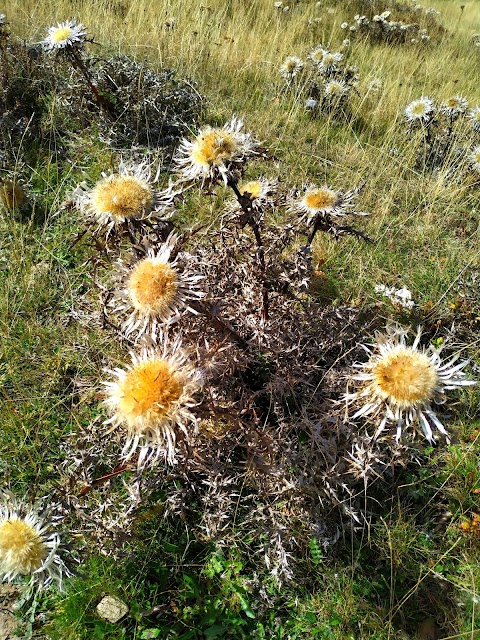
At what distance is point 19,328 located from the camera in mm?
2695

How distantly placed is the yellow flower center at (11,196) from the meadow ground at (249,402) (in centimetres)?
3

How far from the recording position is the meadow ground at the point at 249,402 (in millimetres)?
1866

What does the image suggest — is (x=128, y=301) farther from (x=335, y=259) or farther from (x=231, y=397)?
(x=335, y=259)

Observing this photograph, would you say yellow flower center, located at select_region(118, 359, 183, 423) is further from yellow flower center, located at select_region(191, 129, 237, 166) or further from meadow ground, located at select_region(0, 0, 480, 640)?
yellow flower center, located at select_region(191, 129, 237, 166)

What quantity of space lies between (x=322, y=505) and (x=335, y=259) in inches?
67.8

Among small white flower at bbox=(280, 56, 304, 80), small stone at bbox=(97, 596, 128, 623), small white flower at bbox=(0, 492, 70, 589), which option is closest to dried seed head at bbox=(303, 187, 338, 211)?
small white flower at bbox=(0, 492, 70, 589)

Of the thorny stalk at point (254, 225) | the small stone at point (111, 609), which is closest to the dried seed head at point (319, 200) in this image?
the thorny stalk at point (254, 225)

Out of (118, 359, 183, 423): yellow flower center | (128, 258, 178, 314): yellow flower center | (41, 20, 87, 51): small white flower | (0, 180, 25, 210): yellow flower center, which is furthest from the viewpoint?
(41, 20, 87, 51): small white flower

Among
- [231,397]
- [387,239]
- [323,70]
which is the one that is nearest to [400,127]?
[323,70]

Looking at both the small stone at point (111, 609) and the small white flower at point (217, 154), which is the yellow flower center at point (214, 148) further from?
the small stone at point (111, 609)

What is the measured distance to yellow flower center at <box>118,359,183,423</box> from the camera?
1353 mm

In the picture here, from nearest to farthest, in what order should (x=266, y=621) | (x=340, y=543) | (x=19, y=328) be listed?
(x=266, y=621), (x=340, y=543), (x=19, y=328)

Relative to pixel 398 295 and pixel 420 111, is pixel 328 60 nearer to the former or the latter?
pixel 420 111

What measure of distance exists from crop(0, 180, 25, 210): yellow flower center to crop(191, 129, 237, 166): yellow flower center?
1.91 metres
